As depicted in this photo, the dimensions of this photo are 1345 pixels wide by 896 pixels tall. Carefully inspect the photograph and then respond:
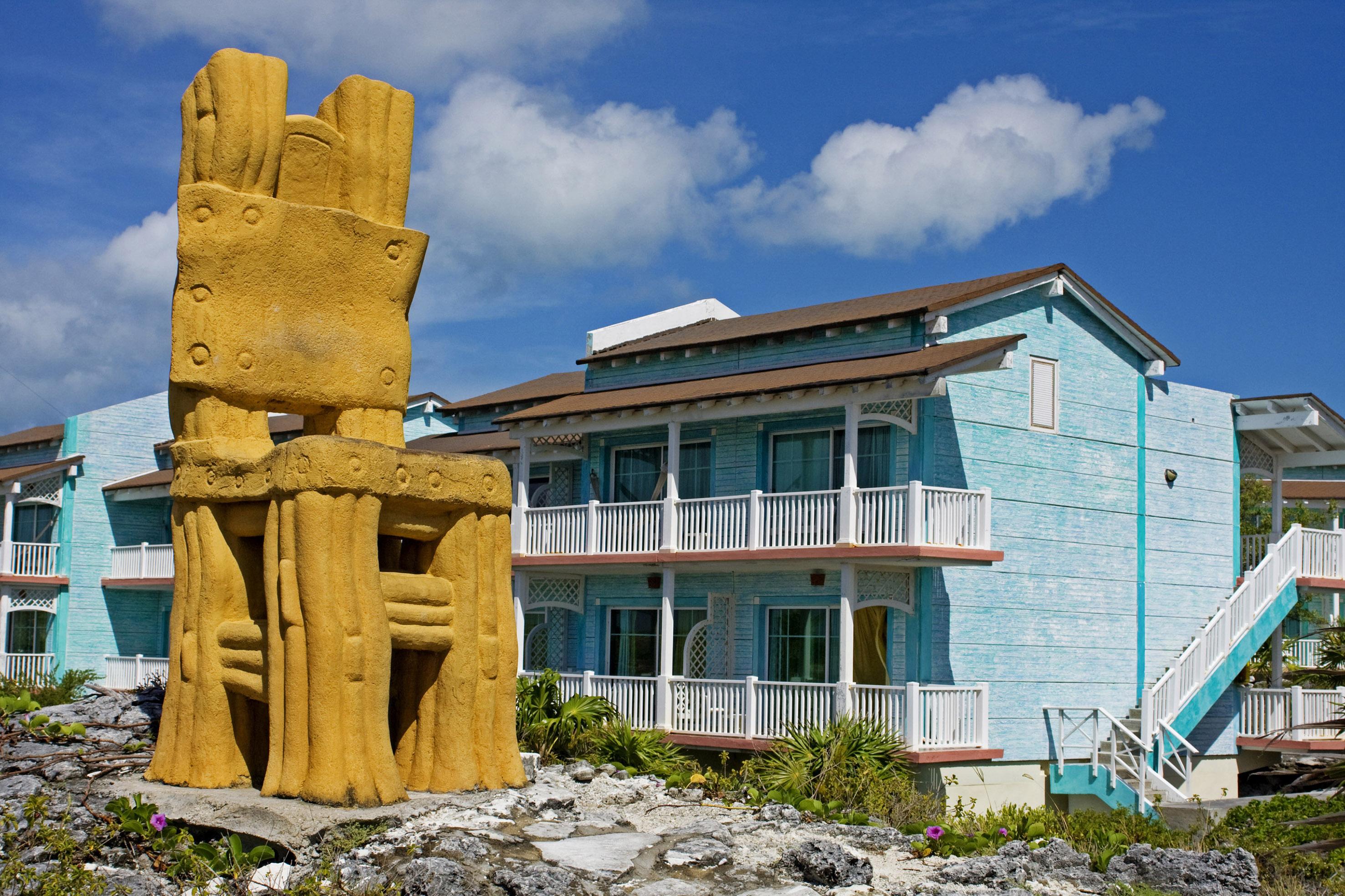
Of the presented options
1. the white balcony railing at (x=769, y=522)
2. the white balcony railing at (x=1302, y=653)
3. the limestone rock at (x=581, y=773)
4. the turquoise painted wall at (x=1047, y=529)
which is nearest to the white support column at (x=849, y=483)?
the white balcony railing at (x=769, y=522)

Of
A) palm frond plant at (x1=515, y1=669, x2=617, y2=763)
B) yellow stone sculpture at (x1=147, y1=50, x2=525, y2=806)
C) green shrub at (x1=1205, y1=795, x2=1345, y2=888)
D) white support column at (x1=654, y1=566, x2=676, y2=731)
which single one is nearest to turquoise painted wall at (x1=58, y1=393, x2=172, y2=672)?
white support column at (x1=654, y1=566, x2=676, y2=731)

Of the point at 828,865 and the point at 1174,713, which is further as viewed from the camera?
the point at 1174,713

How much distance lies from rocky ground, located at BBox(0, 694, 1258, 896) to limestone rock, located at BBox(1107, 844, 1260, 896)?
0.04 ft

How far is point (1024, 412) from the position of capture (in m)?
23.4

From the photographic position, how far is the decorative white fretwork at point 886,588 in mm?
21422

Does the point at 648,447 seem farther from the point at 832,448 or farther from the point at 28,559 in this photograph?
the point at 28,559

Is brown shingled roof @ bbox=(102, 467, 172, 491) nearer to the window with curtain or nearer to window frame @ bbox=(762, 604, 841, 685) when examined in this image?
the window with curtain

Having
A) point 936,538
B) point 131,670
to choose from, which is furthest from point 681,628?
point 131,670

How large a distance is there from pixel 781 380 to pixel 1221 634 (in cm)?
826

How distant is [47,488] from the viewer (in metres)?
34.6

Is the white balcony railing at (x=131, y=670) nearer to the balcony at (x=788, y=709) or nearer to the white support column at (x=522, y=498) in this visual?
the white support column at (x=522, y=498)

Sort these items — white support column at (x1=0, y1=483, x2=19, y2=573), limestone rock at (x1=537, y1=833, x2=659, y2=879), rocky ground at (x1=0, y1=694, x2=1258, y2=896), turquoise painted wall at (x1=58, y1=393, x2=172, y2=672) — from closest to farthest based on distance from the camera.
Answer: rocky ground at (x1=0, y1=694, x2=1258, y2=896), limestone rock at (x1=537, y1=833, x2=659, y2=879), white support column at (x1=0, y1=483, x2=19, y2=573), turquoise painted wall at (x1=58, y1=393, x2=172, y2=672)

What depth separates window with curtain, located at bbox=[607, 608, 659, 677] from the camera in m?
25.4

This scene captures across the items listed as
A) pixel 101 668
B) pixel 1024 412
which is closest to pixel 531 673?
pixel 1024 412
